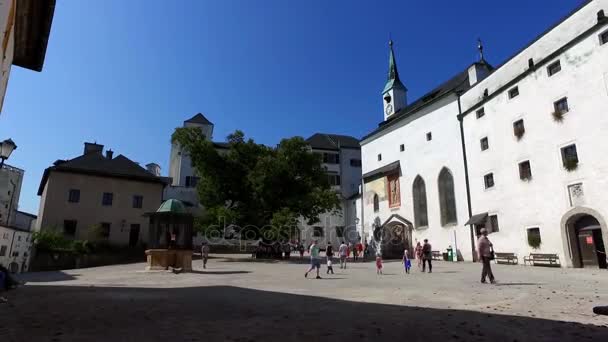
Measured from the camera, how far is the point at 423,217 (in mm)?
38906

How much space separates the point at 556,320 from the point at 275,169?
A: 1114 inches

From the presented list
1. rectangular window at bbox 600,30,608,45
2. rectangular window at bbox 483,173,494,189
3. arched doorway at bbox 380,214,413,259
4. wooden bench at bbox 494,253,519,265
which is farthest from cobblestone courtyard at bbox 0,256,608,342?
arched doorway at bbox 380,214,413,259

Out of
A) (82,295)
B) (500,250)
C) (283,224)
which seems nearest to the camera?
(82,295)

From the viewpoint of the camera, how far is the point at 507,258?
2781 cm

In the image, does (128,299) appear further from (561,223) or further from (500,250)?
(500,250)

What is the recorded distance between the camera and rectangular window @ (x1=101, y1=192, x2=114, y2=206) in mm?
38062

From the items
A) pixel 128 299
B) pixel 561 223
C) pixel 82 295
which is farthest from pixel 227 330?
pixel 561 223

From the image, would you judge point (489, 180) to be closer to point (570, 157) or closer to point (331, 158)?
point (570, 157)

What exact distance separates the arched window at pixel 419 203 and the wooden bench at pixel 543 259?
1281cm

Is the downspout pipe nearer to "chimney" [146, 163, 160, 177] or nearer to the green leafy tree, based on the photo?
the green leafy tree

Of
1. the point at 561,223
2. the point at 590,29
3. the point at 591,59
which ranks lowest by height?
the point at 561,223

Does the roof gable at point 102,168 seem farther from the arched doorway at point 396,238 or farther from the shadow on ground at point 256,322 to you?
the shadow on ground at point 256,322

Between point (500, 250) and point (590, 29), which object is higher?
point (590, 29)

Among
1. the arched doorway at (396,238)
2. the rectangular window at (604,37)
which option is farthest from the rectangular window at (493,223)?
the rectangular window at (604,37)
